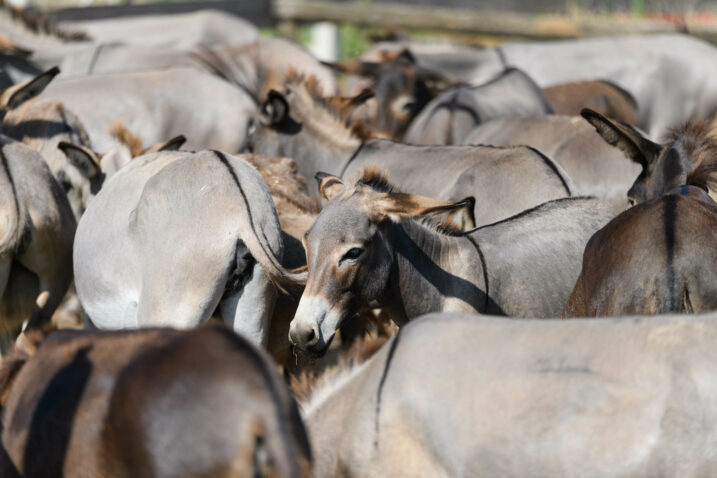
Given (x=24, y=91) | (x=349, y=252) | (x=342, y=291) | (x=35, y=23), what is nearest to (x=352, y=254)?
(x=349, y=252)

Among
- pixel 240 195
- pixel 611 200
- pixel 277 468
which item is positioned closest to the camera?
pixel 277 468

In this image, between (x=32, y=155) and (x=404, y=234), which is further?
(x=32, y=155)

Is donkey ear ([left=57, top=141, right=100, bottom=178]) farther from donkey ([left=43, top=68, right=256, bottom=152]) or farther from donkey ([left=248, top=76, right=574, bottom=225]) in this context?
donkey ([left=43, top=68, right=256, bottom=152])

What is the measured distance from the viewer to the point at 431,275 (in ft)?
16.4

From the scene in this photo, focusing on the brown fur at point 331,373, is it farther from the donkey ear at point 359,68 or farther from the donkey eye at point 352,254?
the donkey ear at point 359,68

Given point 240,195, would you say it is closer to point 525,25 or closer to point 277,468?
point 277,468

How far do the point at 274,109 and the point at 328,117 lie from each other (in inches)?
16.0

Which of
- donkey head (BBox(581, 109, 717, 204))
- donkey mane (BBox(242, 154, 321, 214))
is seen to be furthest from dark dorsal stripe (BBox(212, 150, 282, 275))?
donkey head (BBox(581, 109, 717, 204))

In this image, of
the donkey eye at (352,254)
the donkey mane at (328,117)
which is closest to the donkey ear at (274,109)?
the donkey mane at (328,117)

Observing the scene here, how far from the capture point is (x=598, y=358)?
11.3 feet

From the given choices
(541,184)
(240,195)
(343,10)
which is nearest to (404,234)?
(240,195)

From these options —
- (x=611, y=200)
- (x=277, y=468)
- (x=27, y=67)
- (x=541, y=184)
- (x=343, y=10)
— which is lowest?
(x=343, y=10)

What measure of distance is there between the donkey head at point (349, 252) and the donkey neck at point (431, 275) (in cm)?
7

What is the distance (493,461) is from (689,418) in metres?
0.62
